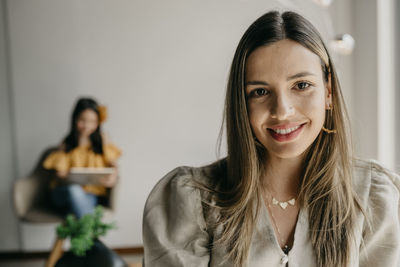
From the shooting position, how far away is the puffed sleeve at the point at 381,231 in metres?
0.97

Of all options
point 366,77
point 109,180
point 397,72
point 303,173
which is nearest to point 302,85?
point 303,173

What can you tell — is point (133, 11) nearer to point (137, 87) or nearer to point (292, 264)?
point (137, 87)

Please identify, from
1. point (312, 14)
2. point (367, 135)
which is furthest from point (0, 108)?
point (367, 135)

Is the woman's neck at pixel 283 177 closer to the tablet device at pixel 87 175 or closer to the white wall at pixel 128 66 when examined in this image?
the tablet device at pixel 87 175

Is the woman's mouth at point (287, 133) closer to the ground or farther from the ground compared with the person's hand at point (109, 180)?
farther from the ground

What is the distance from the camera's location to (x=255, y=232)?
0.97 m

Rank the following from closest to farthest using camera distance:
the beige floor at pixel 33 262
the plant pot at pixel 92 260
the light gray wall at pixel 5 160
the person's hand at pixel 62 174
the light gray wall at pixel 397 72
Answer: the plant pot at pixel 92 260 → the light gray wall at pixel 397 72 → the person's hand at pixel 62 174 → the beige floor at pixel 33 262 → the light gray wall at pixel 5 160

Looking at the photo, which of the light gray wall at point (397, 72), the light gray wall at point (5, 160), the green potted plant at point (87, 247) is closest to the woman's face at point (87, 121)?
the light gray wall at point (5, 160)

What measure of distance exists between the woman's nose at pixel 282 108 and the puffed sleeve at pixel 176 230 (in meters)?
0.26

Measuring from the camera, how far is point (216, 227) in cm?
96

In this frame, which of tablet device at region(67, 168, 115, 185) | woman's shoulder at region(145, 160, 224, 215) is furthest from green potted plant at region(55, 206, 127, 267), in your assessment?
woman's shoulder at region(145, 160, 224, 215)

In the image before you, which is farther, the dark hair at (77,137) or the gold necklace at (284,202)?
the dark hair at (77,137)

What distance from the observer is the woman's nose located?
34.7 inches

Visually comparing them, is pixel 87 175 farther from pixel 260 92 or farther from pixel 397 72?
pixel 260 92
